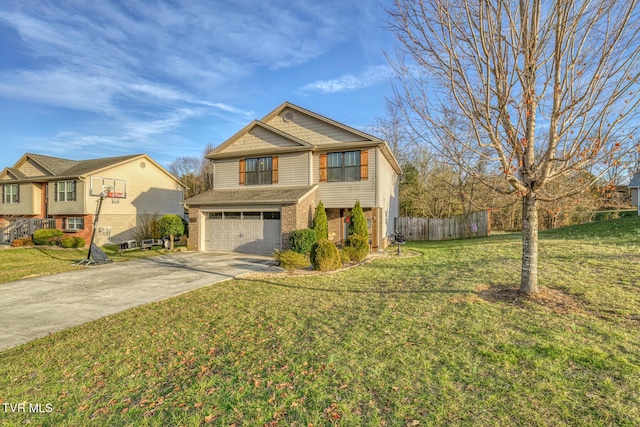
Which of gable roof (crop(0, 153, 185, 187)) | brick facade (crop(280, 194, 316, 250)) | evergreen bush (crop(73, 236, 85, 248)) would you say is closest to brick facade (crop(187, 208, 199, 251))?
brick facade (crop(280, 194, 316, 250))

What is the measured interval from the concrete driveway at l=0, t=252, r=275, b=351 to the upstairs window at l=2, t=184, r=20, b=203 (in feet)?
60.7

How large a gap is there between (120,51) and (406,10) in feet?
40.6

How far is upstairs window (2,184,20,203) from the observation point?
2369 cm

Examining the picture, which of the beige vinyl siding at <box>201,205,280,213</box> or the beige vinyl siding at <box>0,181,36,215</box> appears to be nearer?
the beige vinyl siding at <box>201,205,280,213</box>

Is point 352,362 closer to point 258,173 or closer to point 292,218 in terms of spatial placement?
point 292,218

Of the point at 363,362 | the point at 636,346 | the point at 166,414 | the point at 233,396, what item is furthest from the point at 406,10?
the point at 166,414

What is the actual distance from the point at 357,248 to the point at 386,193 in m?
6.26

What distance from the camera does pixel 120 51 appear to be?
12570mm

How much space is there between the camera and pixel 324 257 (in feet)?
35.2

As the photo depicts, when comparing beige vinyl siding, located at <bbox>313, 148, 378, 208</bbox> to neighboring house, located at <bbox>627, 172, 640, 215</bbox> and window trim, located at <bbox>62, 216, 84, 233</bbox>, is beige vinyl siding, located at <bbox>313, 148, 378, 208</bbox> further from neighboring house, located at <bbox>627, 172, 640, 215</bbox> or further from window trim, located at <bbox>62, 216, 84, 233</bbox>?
neighboring house, located at <bbox>627, 172, 640, 215</bbox>

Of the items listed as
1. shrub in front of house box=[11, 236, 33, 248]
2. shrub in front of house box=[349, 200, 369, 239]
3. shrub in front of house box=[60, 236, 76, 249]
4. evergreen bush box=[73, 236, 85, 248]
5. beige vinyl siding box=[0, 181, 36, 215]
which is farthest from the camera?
beige vinyl siding box=[0, 181, 36, 215]

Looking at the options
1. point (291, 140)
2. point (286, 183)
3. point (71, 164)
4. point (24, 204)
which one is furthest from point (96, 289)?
point (24, 204)

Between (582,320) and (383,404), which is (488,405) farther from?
(582,320)

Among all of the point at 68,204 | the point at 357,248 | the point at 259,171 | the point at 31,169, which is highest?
the point at 31,169
